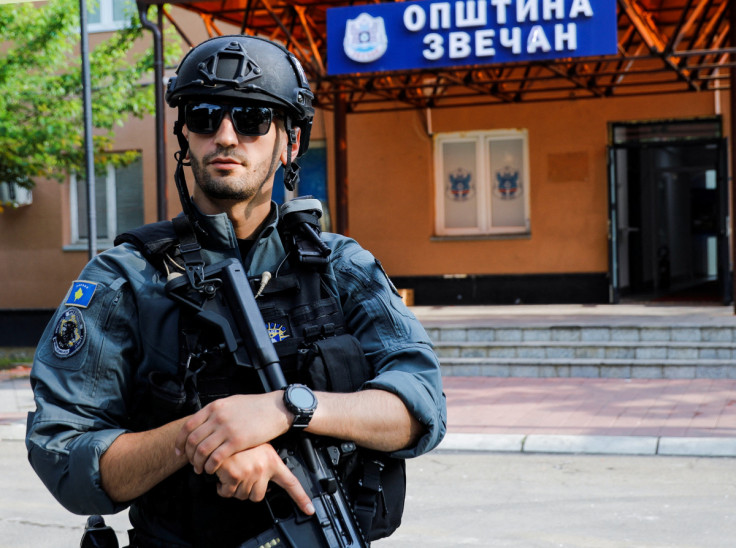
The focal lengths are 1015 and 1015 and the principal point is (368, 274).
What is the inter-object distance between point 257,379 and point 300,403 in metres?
0.15

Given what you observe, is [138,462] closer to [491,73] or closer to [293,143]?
[293,143]

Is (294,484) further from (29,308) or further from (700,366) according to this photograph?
(29,308)

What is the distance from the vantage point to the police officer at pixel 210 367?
1646 millimetres

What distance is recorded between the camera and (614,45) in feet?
37.9

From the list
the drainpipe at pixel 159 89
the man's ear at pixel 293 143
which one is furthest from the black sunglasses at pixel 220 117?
the drainpipe at pixel 159 89

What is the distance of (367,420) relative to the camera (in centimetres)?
173

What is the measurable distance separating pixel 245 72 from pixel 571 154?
46.3ft

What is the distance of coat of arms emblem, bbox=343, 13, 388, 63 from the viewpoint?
1238 centimetres

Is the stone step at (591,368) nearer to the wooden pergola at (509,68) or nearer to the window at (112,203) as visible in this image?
the wooden pergola at (509,68)

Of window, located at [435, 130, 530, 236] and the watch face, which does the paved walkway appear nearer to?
window, located at [435, 130, 530, 236]

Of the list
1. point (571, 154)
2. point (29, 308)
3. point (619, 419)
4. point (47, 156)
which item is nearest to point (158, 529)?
point (619, 419)

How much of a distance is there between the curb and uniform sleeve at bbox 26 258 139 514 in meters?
6.49

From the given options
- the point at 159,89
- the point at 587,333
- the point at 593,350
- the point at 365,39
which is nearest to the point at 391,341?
the point at 593,350

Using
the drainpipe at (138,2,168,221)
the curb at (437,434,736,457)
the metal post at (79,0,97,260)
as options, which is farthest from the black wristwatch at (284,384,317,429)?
the drainpipe at (138,2,168,221)
